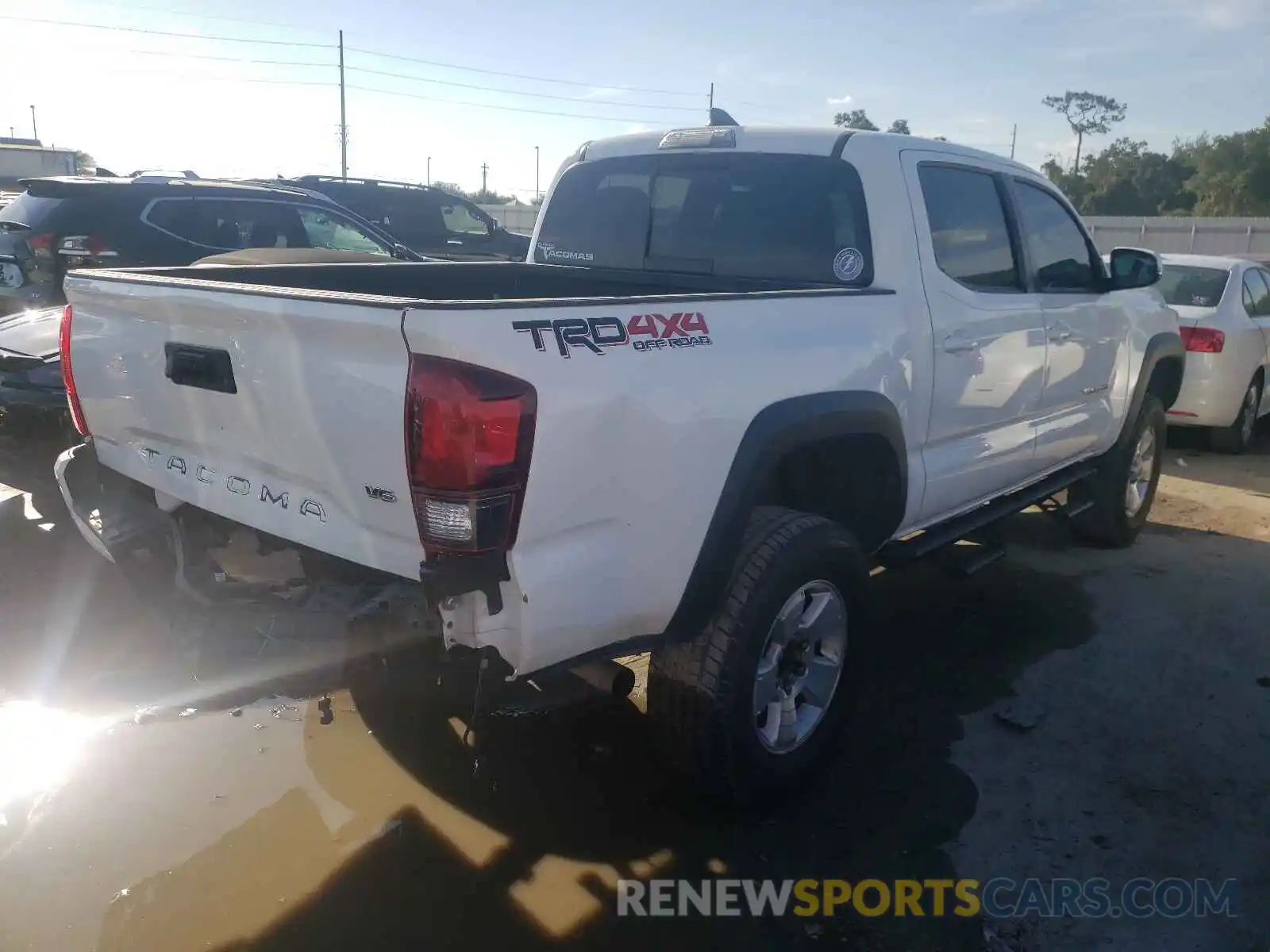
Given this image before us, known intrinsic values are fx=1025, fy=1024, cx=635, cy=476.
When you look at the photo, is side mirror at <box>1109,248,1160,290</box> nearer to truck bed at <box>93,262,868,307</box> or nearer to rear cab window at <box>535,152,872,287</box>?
rear cab window at <box>535,152,872,287</box>

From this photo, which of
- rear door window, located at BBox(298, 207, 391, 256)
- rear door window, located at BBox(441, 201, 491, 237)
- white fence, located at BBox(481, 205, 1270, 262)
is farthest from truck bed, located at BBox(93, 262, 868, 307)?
white fence, located at BBox(481, 205, 1270, 262)

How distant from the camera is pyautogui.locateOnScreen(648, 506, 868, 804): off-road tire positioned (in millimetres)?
2852

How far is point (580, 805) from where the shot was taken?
3230mm

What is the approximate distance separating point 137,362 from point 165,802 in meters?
1.35

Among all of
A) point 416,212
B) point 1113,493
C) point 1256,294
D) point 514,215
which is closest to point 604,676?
point 1113,493

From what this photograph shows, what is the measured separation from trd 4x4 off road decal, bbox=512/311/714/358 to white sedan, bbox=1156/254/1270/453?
6.52 m

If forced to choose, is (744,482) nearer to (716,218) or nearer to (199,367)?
(199,367)

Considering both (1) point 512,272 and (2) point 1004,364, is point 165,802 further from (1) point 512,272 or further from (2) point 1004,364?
(2) point 1004,364

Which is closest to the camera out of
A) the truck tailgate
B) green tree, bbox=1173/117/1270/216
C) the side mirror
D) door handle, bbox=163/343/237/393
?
the truck tailgate

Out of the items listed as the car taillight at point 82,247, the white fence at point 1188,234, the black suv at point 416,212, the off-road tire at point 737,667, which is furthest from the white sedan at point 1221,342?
the white fence at point 1188,234

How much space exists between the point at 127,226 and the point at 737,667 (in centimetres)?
723

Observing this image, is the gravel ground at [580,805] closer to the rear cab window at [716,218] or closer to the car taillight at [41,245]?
the rear cab window at [716,218]

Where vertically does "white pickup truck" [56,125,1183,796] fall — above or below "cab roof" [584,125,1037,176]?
below

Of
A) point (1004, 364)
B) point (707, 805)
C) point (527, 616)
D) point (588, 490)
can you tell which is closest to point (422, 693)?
point (527, 616)
